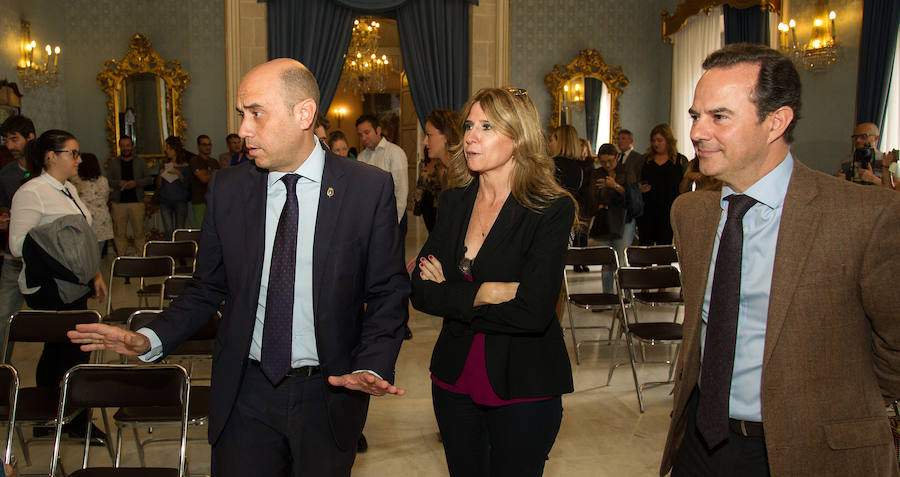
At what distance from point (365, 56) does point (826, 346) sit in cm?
1310

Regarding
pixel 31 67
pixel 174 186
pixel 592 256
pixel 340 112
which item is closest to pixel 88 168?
pixel 174 186

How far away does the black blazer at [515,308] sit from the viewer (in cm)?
216

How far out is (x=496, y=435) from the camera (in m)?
2.21

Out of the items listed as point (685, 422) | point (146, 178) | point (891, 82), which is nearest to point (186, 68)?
point (146, 178)

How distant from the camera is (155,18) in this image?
1054 centimetres

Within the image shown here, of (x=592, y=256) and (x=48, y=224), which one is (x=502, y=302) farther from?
(x=592, y=256)

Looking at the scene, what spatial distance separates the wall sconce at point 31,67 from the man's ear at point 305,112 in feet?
28.5

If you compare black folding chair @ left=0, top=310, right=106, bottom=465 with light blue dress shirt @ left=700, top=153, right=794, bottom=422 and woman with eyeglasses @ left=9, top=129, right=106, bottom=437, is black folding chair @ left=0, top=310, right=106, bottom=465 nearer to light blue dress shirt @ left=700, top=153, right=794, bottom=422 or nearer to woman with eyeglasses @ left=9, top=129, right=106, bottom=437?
woman with eyeglasses @ left=9, top=129, right=106, bottom=437

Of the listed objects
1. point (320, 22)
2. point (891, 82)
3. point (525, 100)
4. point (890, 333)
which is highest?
point (320, 22)

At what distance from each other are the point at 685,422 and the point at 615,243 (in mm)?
5843

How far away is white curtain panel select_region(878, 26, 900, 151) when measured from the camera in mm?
7312

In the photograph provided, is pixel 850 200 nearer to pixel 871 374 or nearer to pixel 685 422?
pixel 871 374

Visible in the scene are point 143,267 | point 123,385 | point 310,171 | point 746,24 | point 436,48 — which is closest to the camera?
point 310,171

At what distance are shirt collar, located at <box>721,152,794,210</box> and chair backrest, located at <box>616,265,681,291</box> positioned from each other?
11.4 ft
